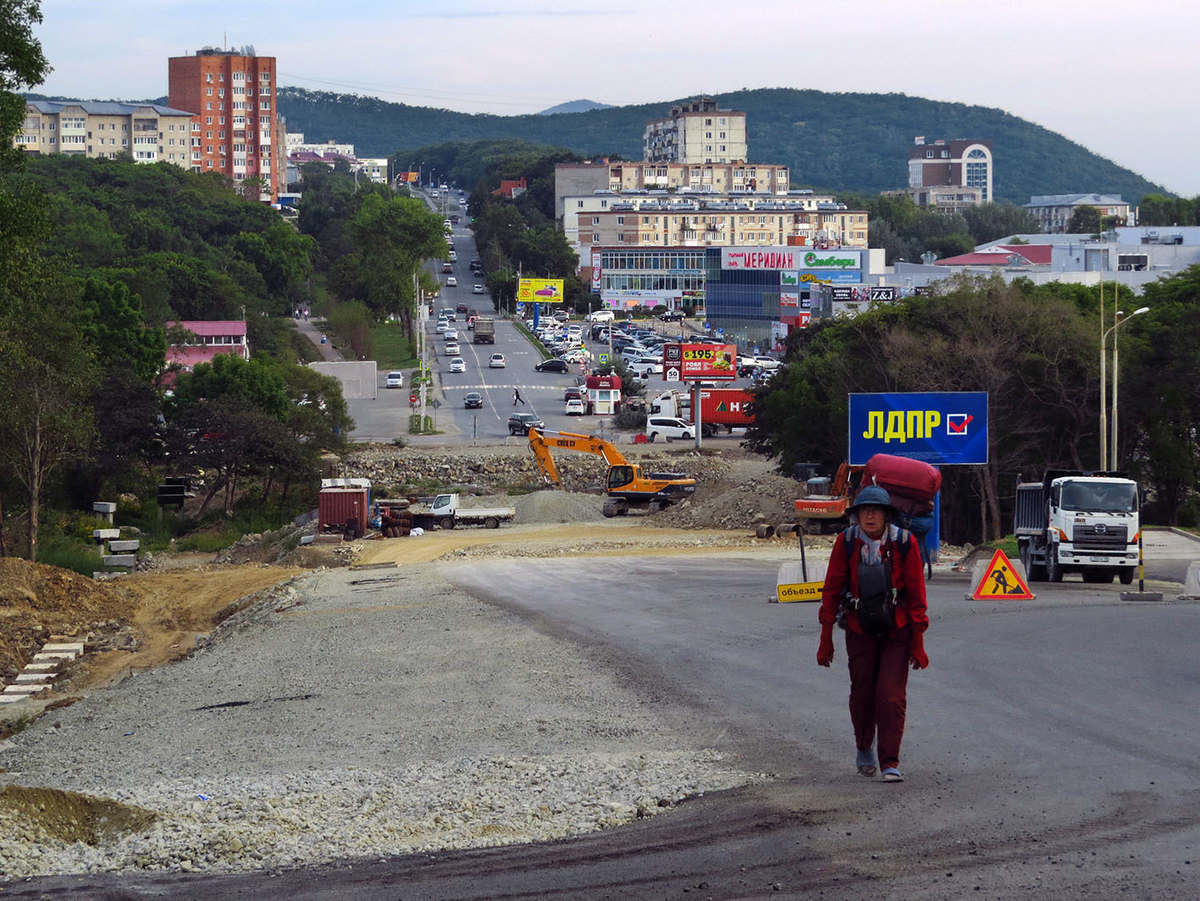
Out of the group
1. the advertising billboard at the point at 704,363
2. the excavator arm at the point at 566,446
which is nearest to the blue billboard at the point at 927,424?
the excavator arm at the point at 566,446

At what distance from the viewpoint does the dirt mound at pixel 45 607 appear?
26516 mm

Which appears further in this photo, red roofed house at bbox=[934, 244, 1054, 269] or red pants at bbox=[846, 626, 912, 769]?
red roofed house at bbox=[934, 244, 1054, 269]

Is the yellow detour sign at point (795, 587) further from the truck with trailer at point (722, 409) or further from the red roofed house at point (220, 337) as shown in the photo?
the red roofed house at point (220, 337)

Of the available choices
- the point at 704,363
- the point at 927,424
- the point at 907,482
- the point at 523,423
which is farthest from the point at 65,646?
the point at 523,423

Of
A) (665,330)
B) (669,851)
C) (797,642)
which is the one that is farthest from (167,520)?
(665,330)

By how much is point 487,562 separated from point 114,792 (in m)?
24.2

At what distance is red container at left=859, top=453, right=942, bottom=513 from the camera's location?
11.3 m

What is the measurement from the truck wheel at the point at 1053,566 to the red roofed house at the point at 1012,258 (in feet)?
352

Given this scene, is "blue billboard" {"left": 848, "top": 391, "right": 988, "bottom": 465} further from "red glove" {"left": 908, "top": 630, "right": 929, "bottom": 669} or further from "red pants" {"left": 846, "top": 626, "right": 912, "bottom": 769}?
"red glove" {"left": 908, "top": 630, "right": 929, "bottom": 669}

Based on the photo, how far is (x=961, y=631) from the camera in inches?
706

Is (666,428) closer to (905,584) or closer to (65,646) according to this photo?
(65,646)

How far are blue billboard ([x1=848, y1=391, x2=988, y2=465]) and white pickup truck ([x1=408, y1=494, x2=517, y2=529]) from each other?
58.2 feet

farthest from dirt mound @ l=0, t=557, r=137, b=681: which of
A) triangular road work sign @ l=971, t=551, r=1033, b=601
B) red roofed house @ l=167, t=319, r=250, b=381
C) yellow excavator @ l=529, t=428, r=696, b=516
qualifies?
red roofed house @ l=167, t=319, r=250, b=381

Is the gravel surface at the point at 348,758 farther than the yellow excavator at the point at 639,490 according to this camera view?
No
